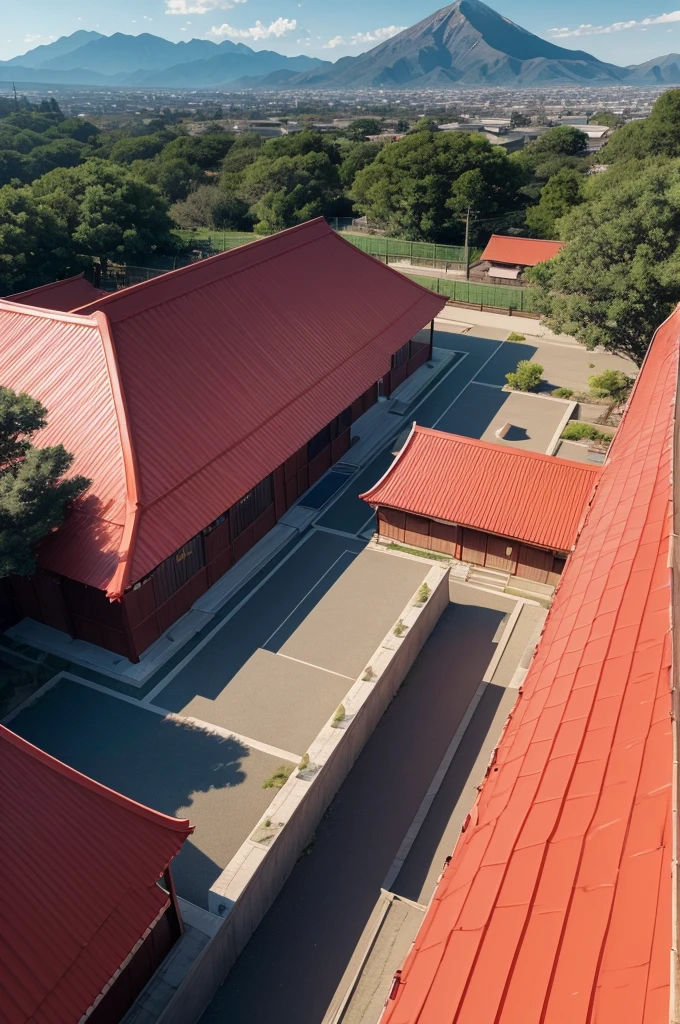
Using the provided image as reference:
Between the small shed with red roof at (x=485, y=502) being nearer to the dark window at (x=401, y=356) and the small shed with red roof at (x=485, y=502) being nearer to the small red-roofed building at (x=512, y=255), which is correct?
the dark window at (x=401, y=356)

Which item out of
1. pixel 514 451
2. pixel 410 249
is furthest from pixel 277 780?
pixel 410 249

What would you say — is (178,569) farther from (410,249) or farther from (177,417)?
(410,249)

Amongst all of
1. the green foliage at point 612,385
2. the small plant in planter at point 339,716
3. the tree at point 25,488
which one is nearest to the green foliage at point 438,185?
the green foliage at point 612,385

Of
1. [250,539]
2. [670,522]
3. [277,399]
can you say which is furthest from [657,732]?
[277,399]

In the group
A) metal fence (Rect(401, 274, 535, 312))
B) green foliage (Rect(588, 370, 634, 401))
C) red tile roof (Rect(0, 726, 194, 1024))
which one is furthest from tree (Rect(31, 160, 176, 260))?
red tile roof (Rect(0, 726, 194, 1024))

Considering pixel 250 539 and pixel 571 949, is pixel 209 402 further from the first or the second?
pixel 571 949
